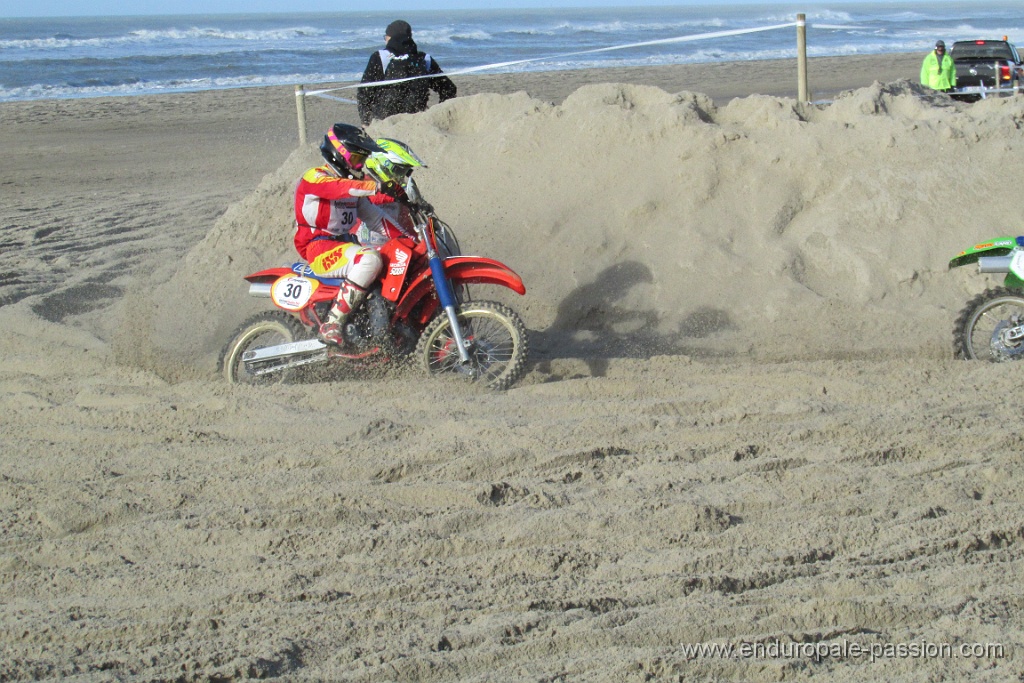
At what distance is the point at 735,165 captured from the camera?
7.65m

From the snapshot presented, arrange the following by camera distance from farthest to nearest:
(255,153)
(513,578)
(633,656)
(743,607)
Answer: (255,153) → (513,578) → (743,607) → (633,656)

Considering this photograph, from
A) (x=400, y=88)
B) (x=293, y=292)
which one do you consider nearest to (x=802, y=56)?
(x=400, y=88)

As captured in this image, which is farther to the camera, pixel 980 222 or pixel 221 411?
pixel 980 222

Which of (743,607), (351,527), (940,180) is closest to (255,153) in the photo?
(940,180)

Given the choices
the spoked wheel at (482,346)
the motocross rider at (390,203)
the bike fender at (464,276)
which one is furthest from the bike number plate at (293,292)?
the spoked wheel at (482,346)

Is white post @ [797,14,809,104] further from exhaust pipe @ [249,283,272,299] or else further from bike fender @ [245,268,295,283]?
exhaust pipe @ [249,283,272,299]

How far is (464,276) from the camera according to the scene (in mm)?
5871

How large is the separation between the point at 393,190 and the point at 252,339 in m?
1.35

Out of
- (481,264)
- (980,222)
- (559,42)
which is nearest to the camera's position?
(481,264)

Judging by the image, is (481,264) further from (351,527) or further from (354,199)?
(351,527)

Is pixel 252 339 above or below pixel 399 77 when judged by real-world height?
below

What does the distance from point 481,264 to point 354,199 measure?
0.90 m

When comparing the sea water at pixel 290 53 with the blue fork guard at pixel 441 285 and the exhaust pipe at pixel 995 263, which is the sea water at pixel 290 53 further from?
the exhaust pipe at pixel 995 263

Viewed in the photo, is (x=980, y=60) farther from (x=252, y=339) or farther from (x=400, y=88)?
(x=252, y=339)
